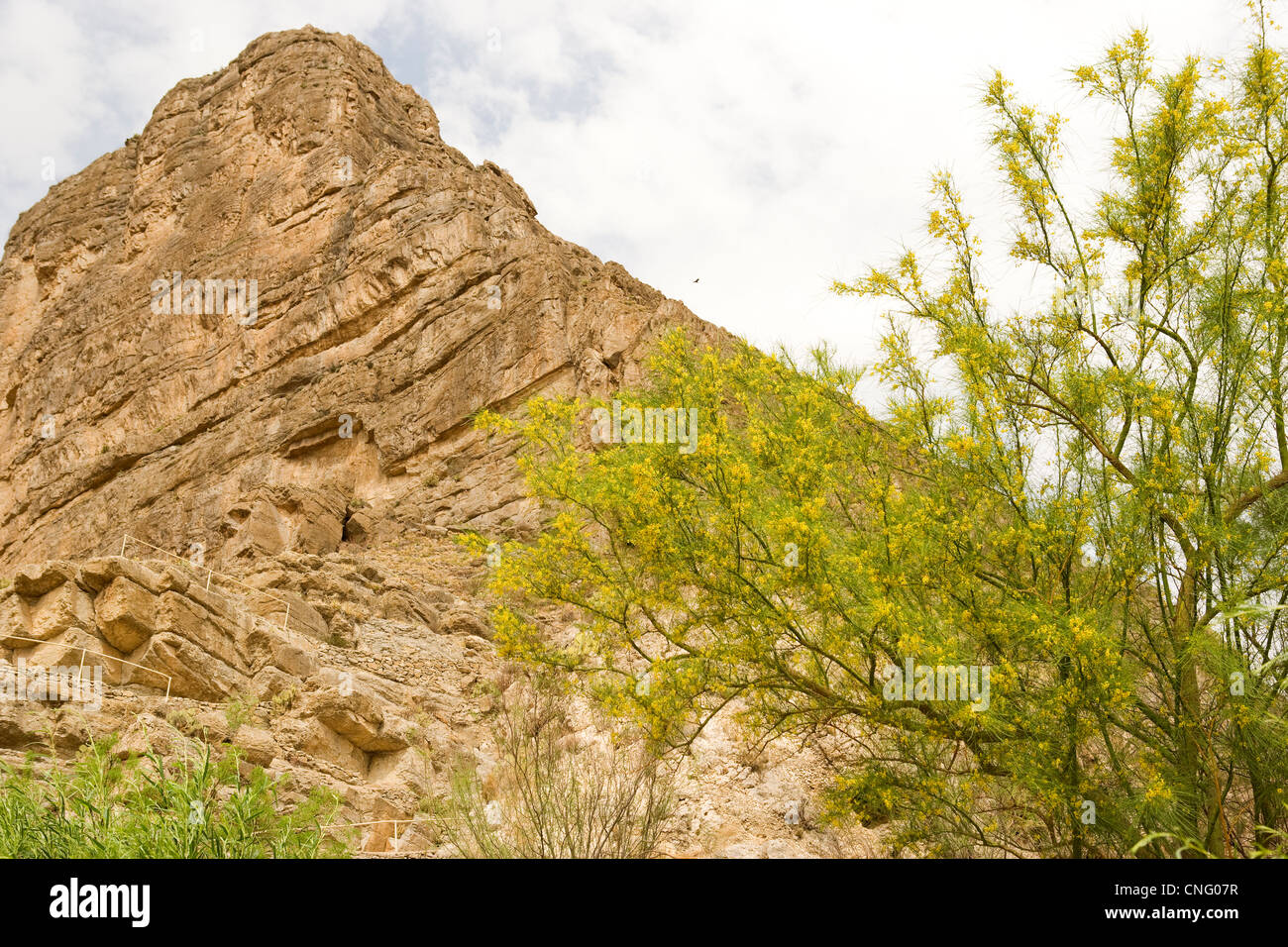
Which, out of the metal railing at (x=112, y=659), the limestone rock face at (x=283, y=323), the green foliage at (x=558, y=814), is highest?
the limestone rock face at (x=283, y=323)

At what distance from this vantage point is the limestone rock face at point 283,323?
85.6ft

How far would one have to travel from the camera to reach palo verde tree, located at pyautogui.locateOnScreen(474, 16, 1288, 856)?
634 cm

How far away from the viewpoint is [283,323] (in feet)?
109

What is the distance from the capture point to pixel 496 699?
556 inches

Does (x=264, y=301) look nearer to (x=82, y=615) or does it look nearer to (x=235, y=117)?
(x=235, y=117)

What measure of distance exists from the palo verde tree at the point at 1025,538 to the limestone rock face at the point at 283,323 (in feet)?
48.6

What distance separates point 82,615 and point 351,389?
18.2 meters

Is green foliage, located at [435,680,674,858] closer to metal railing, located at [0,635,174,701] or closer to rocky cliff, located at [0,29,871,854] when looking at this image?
rocky cliff, located at [0,29,871,854]

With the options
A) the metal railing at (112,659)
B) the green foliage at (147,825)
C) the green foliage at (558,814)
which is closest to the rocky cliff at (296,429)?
the metal railing at (112,659)

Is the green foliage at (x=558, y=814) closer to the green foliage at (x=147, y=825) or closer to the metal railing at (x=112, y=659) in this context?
the green foliage at (x=147, y=825)

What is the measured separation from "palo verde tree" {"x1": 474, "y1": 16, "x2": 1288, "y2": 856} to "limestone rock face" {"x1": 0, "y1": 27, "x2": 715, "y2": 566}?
48.6 feet

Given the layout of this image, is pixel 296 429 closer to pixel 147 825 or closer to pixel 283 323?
pixel 283 323

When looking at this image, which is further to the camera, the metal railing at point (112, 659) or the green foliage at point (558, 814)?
the metal railing at point (112, 659)
